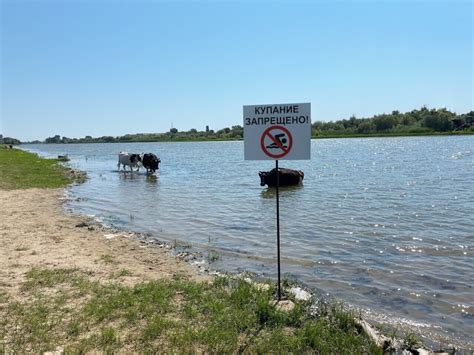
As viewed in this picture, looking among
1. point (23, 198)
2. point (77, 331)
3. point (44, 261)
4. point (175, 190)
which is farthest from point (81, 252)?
point (175, 190)

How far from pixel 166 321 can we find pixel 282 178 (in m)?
18.8

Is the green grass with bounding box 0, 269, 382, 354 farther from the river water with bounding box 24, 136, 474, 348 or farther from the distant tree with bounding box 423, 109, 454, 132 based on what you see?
the distant tree with bounding box 423, 109, 454, 132

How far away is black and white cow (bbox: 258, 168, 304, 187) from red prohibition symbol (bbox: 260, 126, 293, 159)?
1661 centimetres

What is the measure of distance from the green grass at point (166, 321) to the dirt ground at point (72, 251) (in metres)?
0.76

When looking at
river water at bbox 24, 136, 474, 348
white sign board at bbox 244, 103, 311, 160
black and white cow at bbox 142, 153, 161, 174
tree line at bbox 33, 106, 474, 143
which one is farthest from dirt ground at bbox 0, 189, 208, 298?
tree line at bbox 33, 106, 474, 143

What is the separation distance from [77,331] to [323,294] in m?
4.25

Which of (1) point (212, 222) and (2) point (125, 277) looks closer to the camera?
(2) point (125, 277)

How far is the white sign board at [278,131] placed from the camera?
6359mm

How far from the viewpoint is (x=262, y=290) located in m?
6.71

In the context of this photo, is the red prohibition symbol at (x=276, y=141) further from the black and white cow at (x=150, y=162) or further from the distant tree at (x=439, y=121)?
the distant tree at (x=439, y=121)

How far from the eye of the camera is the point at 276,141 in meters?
6.53

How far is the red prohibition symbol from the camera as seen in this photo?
6.47m

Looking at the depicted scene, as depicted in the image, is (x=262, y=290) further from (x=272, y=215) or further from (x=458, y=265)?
(x=272, y=215)

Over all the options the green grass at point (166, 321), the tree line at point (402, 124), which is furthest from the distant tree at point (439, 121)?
the green grass at point (166, 321)
